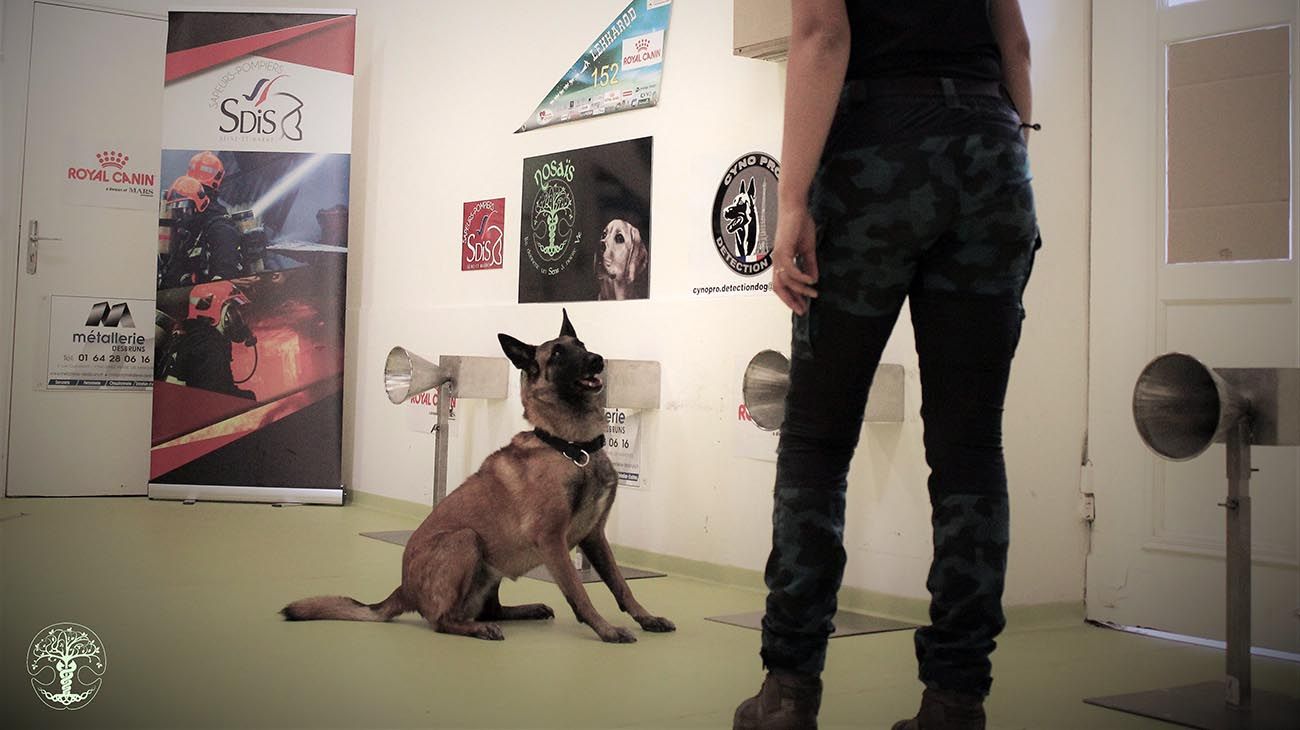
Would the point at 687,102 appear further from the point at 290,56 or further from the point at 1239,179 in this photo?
the point at 290,56

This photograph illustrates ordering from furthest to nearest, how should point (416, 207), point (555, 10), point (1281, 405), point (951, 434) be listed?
point (416, 207)
point (555, 10)
point (1281, 405)
point (951, 434)

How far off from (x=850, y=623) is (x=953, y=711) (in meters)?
1.73

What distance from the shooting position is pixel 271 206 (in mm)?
5980

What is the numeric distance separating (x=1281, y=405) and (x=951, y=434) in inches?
44.3

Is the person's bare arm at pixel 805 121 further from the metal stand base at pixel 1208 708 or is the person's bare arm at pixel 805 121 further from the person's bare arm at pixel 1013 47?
the metal stand base at pixel 1208 708

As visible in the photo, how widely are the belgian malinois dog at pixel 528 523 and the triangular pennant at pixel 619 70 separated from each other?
5.63 feet

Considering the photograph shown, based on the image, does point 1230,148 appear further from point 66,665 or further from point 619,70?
point 66,665

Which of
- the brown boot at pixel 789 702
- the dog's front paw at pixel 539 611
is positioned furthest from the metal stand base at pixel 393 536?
the brown boot at pixel 789 702

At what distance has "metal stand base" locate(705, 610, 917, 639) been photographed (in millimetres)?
3238

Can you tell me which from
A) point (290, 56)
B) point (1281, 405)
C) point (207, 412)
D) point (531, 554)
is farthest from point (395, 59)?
point (1281, 405)

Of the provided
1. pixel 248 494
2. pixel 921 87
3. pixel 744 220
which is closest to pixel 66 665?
pixel 921 87

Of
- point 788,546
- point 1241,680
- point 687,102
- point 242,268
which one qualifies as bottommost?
point 1241,680

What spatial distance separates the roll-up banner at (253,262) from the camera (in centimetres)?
592

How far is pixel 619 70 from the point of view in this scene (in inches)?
182
